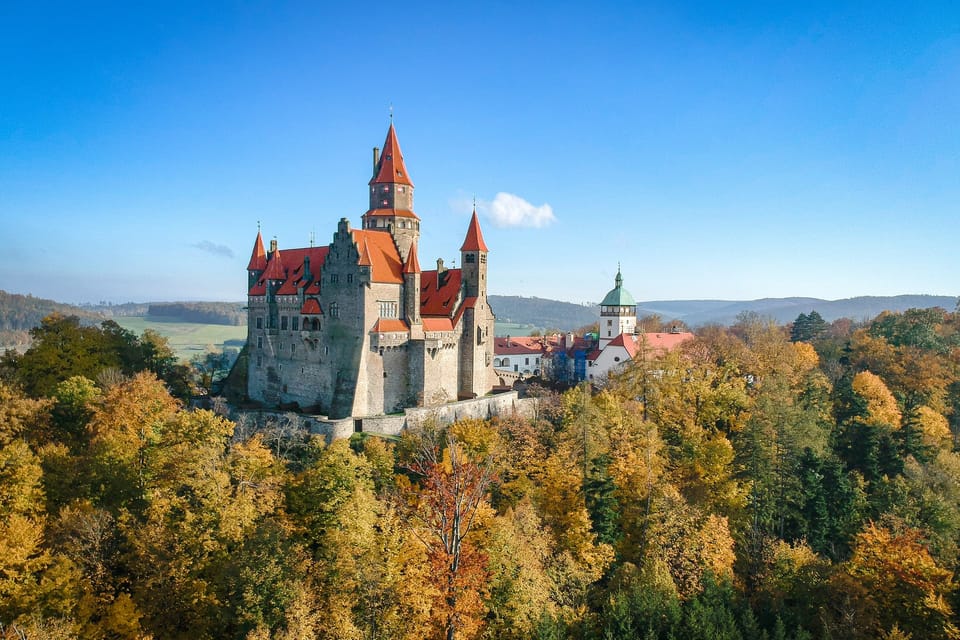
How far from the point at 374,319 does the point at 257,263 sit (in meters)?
17.2

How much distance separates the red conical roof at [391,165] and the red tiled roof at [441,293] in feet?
28.5

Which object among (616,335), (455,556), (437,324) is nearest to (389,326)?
(437,324)

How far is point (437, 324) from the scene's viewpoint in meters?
48.5

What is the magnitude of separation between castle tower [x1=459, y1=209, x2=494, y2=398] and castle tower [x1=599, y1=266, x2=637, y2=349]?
26062mm

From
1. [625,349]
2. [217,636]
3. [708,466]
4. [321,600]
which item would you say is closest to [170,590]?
[217,636]

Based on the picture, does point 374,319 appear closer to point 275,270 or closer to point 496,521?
point 275,270

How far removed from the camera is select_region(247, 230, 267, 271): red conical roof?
55875 mm

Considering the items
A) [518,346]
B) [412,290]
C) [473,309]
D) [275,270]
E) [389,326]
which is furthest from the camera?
[518,346]

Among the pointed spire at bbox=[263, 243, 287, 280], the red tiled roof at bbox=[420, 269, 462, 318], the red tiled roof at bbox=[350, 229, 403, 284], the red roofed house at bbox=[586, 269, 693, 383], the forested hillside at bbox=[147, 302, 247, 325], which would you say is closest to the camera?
the red tiled roof at bbox=[350, 229, 403, 284]

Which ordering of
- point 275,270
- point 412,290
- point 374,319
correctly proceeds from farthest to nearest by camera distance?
1. point 275,270
2. point 412,290
3. point 374,319

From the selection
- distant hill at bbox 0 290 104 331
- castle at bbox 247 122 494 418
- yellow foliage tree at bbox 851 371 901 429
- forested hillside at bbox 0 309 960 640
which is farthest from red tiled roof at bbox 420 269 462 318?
distant hill at bbox 0 290 104 331

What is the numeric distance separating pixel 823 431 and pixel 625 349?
23250mm

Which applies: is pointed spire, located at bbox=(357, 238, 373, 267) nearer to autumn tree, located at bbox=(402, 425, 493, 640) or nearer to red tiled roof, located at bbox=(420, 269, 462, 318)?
red tiled roof, located at bbox=(420, 269, 462, 318)

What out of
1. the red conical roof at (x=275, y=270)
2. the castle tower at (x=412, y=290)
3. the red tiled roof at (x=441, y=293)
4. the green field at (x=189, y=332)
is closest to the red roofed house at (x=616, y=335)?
the red tiled roof at (x=441, y=293)
